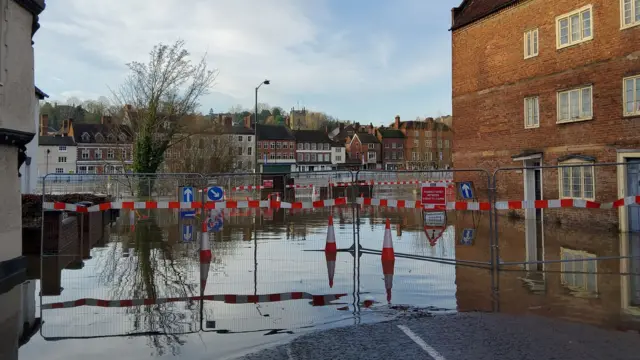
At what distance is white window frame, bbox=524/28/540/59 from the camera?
2081 cm

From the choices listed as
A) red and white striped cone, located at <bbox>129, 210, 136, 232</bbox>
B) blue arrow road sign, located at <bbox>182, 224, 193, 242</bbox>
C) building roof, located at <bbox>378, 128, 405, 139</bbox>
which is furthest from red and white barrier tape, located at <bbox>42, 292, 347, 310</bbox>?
building roof, located at <bbox>378, 128, 405, 139</bbox>

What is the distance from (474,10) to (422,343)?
74.3 ft

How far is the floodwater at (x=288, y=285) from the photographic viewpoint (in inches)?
242

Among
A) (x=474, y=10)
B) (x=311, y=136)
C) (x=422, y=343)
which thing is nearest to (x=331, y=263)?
(x=422, y=343)

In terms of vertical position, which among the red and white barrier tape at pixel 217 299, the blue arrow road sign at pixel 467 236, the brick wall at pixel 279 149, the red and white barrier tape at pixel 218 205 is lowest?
the red and white barrier tape at pixel 217 299

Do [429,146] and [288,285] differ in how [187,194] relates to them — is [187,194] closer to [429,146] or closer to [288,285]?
[288,285]

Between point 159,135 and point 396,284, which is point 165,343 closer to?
point 396,284

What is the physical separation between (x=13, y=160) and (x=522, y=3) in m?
19.7

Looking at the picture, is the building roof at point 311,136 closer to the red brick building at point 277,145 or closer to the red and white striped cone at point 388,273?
the red brick building at point 277,145

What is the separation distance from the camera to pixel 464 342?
5.81 meters

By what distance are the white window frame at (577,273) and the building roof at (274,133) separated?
9343 centimetres

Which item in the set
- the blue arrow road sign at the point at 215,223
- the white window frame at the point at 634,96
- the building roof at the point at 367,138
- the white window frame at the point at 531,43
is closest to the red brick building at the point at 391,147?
the building roof at the point at 367,138

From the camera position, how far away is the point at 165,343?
5828 millimetres

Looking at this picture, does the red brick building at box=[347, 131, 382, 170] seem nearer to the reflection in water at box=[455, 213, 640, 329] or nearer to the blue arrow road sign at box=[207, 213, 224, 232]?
the blue arrow road sign at box=[207, 213, 224, 232]
